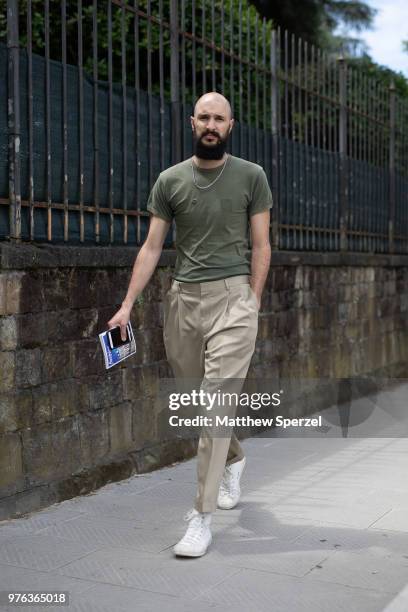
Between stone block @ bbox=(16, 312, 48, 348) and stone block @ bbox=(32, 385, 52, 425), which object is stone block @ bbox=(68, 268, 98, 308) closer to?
stone block @ bbox=(16, 312, 48, 348)

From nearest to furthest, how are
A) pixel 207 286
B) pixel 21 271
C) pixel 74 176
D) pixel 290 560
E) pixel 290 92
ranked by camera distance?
pixel 290 560 → pixel 207 286 → pixel 21 271 → pixel 74 176 → pixel 290 92

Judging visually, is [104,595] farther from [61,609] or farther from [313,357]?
[313,357]

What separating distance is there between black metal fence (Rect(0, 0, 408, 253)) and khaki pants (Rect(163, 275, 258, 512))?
1.10 metres

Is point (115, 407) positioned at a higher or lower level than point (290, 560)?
higher

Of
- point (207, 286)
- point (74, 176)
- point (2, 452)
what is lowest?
point (2, 452)

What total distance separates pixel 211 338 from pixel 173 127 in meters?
2.55

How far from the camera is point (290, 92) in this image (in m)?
8.74

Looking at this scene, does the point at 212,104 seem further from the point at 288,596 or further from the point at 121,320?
the point at 288,596

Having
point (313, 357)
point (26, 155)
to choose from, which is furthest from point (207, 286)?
point (313, 357)

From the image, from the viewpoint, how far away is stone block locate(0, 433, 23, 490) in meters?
4.80

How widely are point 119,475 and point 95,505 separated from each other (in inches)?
21.8

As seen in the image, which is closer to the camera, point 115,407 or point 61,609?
point 61,609

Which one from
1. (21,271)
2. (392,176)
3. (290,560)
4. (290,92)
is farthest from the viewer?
(392,176)

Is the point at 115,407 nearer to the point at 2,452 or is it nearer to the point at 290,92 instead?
the point at 2,452
